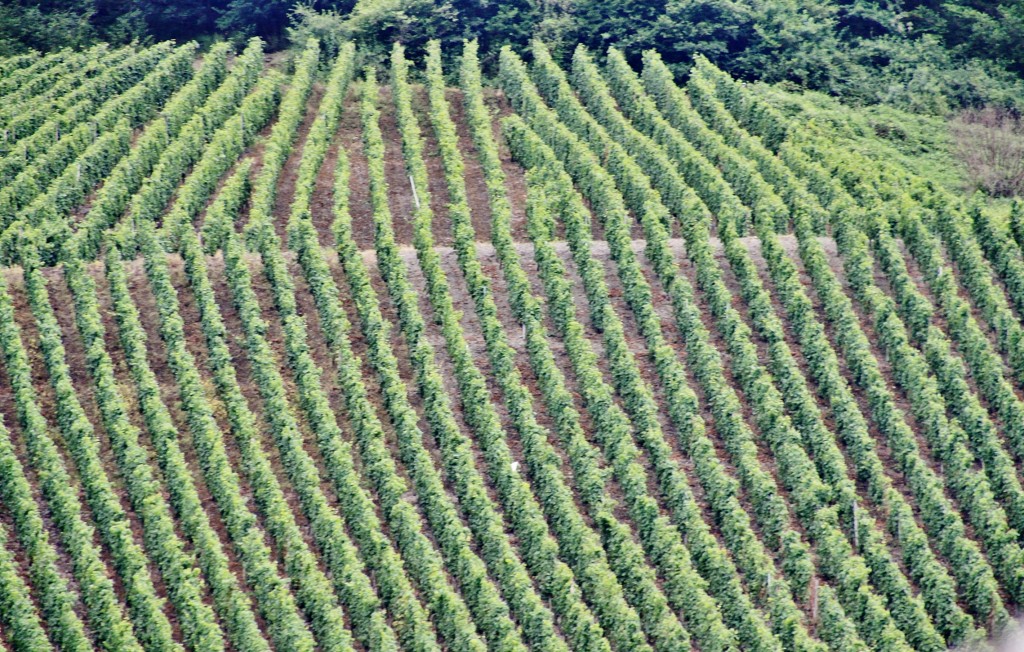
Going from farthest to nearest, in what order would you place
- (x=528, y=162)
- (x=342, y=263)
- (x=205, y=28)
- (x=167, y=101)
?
(x=205, y=28)
(x=167, y=101)
(x=528, y=162)
(x=342, y=263)

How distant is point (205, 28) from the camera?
57781 millimetres

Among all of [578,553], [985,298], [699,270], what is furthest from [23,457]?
[985,298]

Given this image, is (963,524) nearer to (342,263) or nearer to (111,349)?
(342,263)

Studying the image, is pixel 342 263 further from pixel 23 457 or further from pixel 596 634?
pixel 596 634

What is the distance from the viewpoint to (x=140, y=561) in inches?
1217

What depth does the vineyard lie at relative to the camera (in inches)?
1218

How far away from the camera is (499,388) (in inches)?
1439

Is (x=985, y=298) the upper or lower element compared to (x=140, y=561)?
upper

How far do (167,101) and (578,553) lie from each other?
83.3 feet

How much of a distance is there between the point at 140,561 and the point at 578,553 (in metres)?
8.52

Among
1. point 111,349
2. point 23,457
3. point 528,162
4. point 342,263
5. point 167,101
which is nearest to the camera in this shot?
point 23,457

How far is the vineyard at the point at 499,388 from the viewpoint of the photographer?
30938 millimetres

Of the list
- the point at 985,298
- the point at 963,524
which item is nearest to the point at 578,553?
the point at 963,524

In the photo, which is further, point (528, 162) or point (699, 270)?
point (528, 162)
